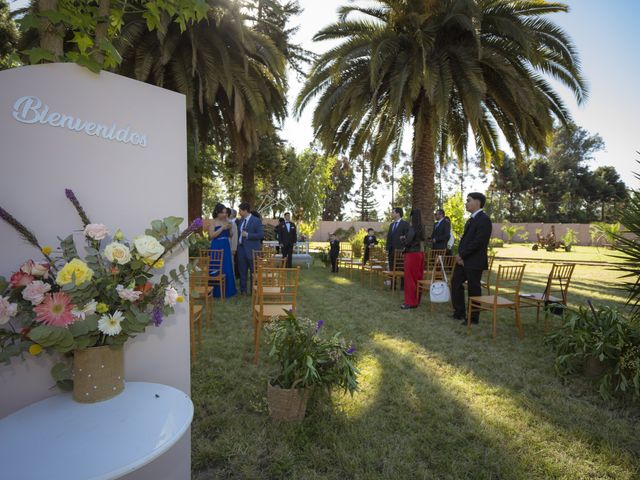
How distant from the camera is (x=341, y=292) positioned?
8422mm

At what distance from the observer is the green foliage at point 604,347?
3227 millimetres

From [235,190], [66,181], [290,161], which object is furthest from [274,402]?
[235,190]

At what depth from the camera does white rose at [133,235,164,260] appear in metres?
1.54

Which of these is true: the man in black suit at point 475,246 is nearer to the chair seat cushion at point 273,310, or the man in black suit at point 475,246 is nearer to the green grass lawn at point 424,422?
the green grass lawn at point 424,422

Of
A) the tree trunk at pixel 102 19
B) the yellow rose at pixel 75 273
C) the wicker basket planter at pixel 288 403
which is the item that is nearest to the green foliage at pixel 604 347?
the wicker basket planter at pixel 288 403

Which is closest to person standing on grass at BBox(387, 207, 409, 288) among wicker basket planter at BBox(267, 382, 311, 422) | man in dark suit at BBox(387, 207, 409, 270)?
man in dark suit at BBox(387, 207, 409, 270)

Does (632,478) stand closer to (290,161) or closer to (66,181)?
(66,181)

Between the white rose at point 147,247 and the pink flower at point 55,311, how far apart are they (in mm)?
313

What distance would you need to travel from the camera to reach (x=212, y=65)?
28.6 feet

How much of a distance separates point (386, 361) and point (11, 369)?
11.2 ft

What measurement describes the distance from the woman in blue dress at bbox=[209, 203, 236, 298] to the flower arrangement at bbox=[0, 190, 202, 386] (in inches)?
226

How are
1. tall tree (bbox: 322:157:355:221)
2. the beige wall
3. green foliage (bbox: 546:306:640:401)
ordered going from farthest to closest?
1. tall tree (bbox: 322:157:355:221)
2. the beige wall
3. green foliage (bbox: 546:306:640:401)

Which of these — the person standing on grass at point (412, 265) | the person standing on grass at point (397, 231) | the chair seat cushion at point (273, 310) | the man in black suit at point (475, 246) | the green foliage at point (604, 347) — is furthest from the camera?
the person standing on grass at point (397, 231)

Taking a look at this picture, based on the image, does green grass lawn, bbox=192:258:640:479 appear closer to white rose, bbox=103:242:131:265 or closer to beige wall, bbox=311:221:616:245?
white rose, bbox=103:242:131:265
